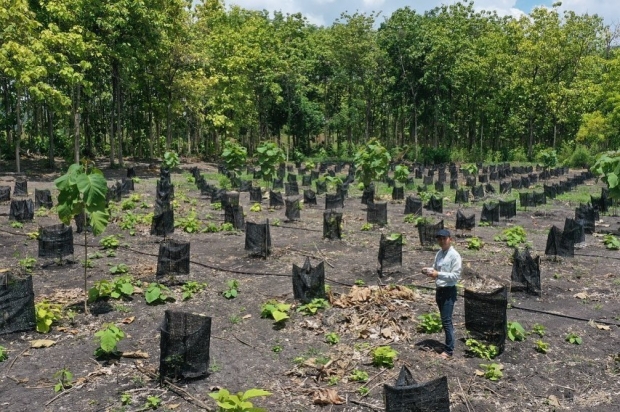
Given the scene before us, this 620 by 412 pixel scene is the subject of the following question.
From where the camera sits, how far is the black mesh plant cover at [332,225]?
12.5m

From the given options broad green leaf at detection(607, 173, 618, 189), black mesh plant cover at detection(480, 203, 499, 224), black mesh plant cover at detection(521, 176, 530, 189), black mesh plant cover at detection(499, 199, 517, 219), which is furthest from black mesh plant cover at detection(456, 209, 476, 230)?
black mesh plant cover at detection(521, 176, 530, 189)

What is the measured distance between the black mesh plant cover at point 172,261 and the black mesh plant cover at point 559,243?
6869 mm

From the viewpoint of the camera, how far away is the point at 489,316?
6.77 metres

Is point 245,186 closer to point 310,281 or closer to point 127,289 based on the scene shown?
point 127,289

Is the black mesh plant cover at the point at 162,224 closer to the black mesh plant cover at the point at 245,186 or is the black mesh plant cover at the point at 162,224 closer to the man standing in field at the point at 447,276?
the man standing in field at the point at 447,276

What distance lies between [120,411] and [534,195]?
16.0 metres

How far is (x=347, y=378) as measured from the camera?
599cm

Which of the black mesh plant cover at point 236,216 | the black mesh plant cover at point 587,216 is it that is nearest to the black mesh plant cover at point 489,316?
the black mesh plant cover at point 236,216

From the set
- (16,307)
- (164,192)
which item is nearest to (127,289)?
(16,307)

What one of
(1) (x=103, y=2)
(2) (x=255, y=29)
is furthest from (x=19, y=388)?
(2) (x=255, y=29)

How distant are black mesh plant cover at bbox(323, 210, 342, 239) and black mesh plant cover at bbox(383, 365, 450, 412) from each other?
25.4 feet

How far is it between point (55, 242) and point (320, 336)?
5567 millimetres

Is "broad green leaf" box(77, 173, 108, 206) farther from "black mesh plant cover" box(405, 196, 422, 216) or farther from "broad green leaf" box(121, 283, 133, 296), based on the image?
"black mesh plant cover" box(405, 196, 422, 216)

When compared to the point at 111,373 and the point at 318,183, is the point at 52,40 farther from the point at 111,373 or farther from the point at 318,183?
the point at 111,373
